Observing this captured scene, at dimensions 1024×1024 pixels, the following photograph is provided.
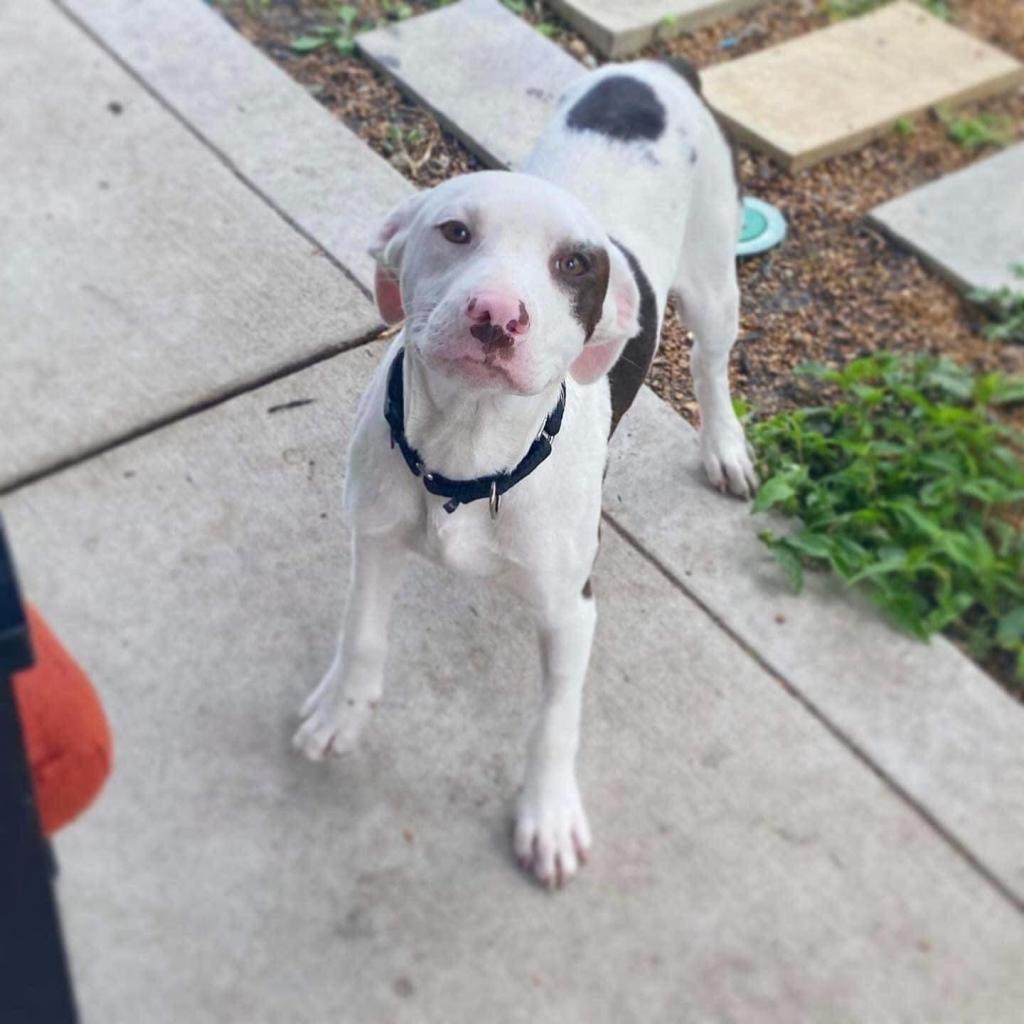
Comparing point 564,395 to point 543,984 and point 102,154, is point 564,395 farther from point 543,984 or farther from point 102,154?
point 102,154

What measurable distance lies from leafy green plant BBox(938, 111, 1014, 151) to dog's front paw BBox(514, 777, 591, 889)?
3.78 m

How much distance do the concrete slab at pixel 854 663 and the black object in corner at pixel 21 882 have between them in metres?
1.89

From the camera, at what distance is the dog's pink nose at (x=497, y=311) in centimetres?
217

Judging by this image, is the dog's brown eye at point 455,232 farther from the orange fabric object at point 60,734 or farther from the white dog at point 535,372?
the orange fabric object at point 60,734

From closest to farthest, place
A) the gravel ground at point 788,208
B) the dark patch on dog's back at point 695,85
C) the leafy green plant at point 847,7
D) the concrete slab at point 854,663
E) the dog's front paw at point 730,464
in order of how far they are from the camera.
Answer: the concrete slab at point 854,663 < the dark patch on dog's back at point 695,85 < the dog's front paw at point 730,464 < the gravel ground at point 788,208 < the leafy green plant at point 847,7

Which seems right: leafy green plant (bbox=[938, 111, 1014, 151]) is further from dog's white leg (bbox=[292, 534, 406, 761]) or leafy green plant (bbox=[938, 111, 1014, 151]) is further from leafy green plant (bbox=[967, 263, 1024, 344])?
dog's white leg (bbox=[292, 534, 406, 761])

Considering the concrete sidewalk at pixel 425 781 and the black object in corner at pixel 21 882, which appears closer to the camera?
the black object in corner at pixel 21 882

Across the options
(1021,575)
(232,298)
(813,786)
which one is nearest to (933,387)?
(1021,575)

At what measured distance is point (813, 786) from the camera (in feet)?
10.1

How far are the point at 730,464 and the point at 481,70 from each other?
2.36 m

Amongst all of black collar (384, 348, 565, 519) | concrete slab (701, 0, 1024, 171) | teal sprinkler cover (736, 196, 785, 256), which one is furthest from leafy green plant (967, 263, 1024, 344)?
black collar (384, 348, 565, 519)

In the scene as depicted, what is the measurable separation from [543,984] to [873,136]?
3.99 metres

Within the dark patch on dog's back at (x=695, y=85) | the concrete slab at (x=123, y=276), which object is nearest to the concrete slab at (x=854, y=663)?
the dark patch on dog's back at (x=695, y=85)

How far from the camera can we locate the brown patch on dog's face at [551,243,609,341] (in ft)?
7.72
